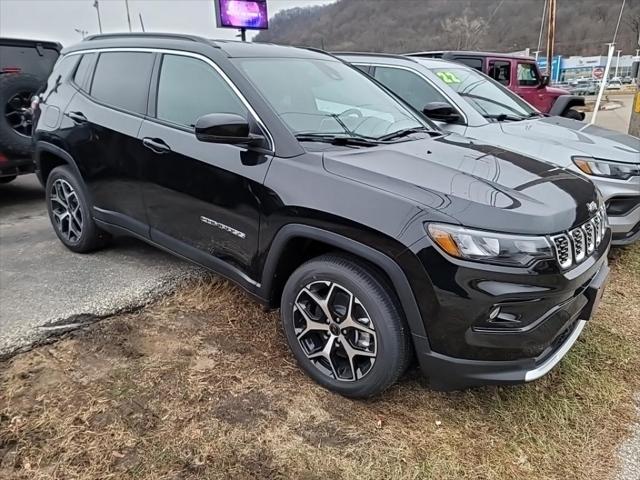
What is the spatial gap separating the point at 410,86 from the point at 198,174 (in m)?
3.23

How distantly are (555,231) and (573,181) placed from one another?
0.69 metres

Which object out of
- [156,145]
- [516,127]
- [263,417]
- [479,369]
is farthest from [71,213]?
[516,127]

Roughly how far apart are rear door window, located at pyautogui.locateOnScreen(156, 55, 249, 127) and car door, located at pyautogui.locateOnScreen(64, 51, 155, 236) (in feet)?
0.72

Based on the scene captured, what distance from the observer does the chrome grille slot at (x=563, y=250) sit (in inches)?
82.5

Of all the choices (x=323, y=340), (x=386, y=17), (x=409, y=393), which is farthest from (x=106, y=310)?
(x=386, y=17)

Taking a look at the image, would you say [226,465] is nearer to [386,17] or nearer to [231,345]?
[231,345]

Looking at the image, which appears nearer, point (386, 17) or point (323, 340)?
point (323, 340)

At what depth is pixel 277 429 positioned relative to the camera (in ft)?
7.53

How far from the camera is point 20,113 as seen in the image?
549cm

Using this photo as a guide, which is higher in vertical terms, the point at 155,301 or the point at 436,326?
the point at 436,326

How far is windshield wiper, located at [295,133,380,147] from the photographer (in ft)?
8.84

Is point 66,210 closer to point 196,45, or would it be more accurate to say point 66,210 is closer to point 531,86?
point 196,45

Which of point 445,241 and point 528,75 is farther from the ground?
point 528,75

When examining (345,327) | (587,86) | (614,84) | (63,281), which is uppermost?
(345,327)
